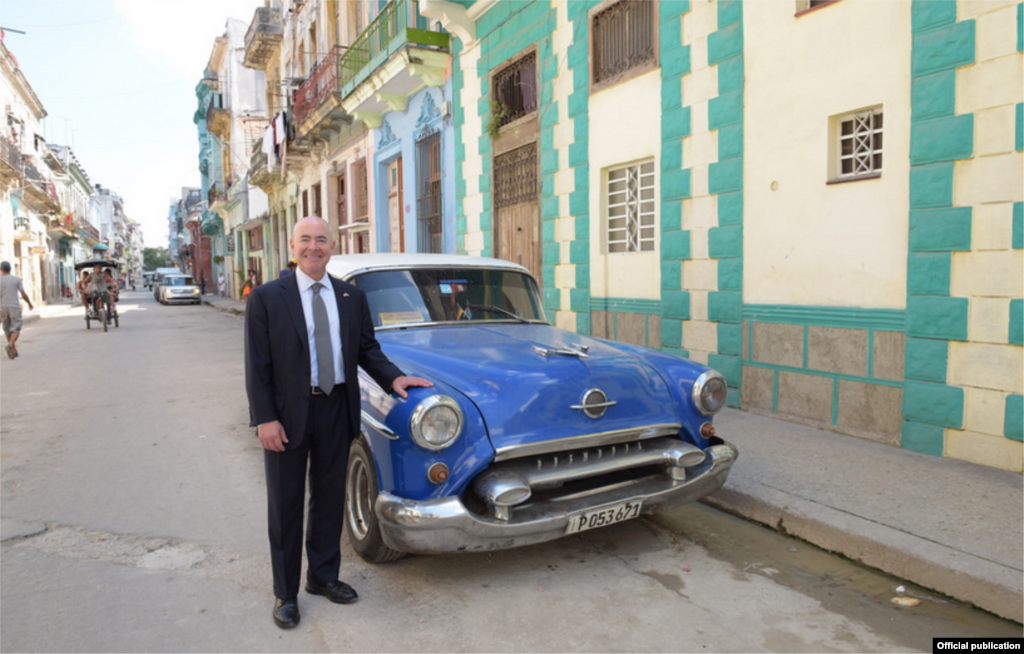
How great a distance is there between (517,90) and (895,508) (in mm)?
8451

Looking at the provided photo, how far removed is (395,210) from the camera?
1583 cm

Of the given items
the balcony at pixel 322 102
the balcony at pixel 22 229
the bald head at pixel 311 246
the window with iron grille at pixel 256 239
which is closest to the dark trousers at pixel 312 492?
the bald head at pixel 311 246

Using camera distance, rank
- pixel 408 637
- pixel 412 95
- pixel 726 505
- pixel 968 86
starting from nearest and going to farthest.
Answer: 1. pixel 408 637
2. pixel 726 505
3. pixel 968 86
4. pixel 412 95

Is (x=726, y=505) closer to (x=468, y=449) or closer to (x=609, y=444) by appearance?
(x=609, y=444)

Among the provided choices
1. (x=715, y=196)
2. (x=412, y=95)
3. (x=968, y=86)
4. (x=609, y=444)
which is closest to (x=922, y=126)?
(x=968, y=86)

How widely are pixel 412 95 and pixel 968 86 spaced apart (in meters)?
11.2

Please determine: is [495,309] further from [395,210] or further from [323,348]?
[395,210]

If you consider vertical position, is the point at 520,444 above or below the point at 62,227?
below

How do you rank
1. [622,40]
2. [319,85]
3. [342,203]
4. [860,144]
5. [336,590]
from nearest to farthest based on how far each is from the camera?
[336,590], [860,144], [622,40], [319,85], [342,203]

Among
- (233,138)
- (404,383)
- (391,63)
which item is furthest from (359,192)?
(233,138)

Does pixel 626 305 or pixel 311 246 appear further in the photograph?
pixel 626 305

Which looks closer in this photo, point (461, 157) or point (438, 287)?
point (438, 287)

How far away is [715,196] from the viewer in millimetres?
6832

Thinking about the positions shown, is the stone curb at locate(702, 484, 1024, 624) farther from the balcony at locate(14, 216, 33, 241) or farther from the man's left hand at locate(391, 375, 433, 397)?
the balcony at locate(14, 216, 33, 241)
